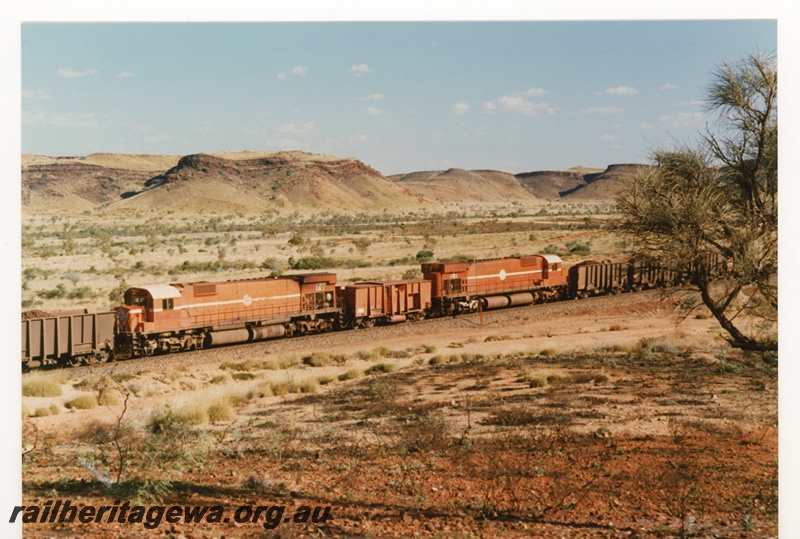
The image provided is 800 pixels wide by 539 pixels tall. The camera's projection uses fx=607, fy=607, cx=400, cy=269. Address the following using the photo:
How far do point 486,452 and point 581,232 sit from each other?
53.8 m

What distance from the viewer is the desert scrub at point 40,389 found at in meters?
17.3

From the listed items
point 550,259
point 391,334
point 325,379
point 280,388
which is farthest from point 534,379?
point 550,259

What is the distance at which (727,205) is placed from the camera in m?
14.7

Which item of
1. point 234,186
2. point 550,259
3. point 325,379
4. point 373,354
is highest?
point 234,186

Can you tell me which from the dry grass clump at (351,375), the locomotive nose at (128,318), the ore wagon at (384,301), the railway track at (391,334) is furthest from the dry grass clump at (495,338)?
the locomotive nose at (128,318)

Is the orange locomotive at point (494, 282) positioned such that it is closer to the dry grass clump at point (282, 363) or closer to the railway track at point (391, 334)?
the railway track at point (391, 334)

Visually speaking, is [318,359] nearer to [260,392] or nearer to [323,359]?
[323,359]

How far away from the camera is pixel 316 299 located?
27516 millimetres

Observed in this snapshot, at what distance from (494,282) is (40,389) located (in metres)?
22.4

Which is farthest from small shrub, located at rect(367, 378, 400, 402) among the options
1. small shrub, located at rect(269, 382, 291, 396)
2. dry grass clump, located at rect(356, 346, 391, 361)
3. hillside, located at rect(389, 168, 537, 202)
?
hillside, located at rect(389, 168, 537, 202)

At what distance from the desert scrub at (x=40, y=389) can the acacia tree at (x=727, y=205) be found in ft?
55.0

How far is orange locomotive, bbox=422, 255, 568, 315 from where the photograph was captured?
31.4m

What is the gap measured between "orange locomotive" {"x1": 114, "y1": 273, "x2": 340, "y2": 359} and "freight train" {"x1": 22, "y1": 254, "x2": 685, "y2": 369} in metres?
0.04
